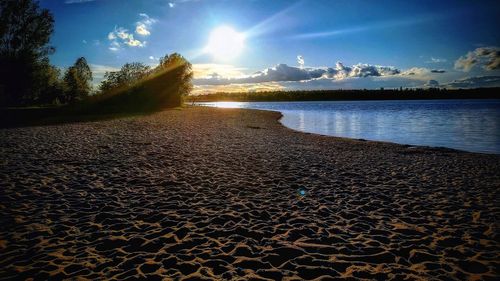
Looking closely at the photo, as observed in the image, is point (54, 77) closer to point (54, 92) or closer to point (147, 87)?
point (54, 92)

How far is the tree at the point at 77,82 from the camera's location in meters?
74.1

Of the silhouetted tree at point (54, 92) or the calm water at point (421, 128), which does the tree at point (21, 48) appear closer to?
the silhouetted tree at point (54, 92)

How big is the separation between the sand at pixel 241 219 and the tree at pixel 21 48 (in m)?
46.3

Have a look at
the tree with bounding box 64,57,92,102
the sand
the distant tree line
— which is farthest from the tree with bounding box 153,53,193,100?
the sand

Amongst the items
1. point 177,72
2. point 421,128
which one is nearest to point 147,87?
point 177,72

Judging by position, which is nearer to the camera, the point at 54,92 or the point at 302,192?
the point at 302,192

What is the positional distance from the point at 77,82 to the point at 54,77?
45.7 ft

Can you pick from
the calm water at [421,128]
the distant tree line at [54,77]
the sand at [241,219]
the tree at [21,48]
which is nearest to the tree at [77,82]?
the distant tree line at [54,77]

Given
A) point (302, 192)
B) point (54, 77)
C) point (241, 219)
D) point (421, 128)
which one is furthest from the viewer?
point (54, 77)

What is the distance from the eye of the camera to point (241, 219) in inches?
312

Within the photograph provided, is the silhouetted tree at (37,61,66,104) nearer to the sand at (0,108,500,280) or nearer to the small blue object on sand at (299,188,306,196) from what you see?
the sand at (0,108,500,280)

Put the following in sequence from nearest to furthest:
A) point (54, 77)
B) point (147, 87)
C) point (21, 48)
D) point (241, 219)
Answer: point (241, 219) < point (21, 48) < point (54, 77) < point (147, 87)

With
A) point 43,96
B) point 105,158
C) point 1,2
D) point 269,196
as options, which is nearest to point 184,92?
point 43,96

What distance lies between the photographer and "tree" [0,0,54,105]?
49.3m
